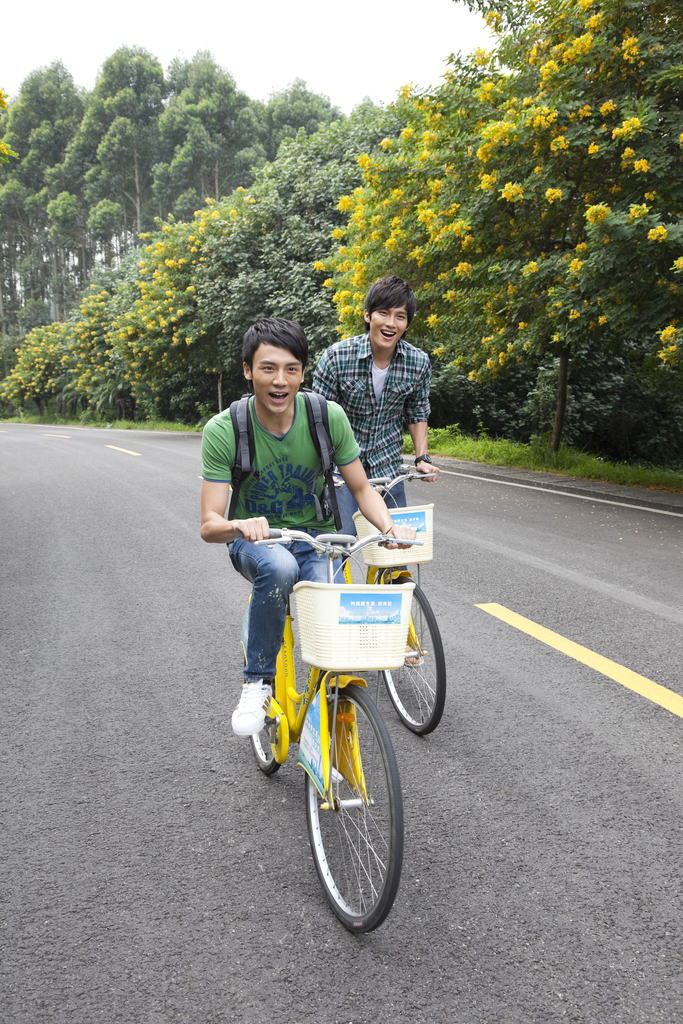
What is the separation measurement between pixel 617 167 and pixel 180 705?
9.91m

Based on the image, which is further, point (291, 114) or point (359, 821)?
point (291, 114)

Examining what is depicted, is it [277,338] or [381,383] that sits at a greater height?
[277,338]

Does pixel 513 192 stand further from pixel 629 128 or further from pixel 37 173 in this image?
pixel 37 173

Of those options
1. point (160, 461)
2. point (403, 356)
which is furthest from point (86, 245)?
point (403, 356)

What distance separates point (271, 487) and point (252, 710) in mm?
811

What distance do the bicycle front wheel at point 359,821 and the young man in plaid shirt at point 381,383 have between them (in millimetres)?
1698

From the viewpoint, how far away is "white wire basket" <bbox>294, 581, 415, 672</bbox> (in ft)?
7.39

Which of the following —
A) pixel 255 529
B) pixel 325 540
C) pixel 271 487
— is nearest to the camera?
pixel 255 529

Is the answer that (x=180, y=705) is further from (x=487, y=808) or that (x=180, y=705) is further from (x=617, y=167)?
(x=617, y=167)

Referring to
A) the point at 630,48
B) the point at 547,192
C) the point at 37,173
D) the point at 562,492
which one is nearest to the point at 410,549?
the point at 562,492

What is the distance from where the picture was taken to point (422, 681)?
3.80m

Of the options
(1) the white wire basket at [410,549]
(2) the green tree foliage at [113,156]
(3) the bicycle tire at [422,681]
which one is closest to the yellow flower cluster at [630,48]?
(1) the white wire basket at [410,549]

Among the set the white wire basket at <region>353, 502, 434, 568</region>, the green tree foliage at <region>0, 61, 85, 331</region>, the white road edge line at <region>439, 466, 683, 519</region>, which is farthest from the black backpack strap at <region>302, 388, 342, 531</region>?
the green tree foliage at <region>0, 61, 85, 331</region>

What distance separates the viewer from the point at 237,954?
2.32 meters
